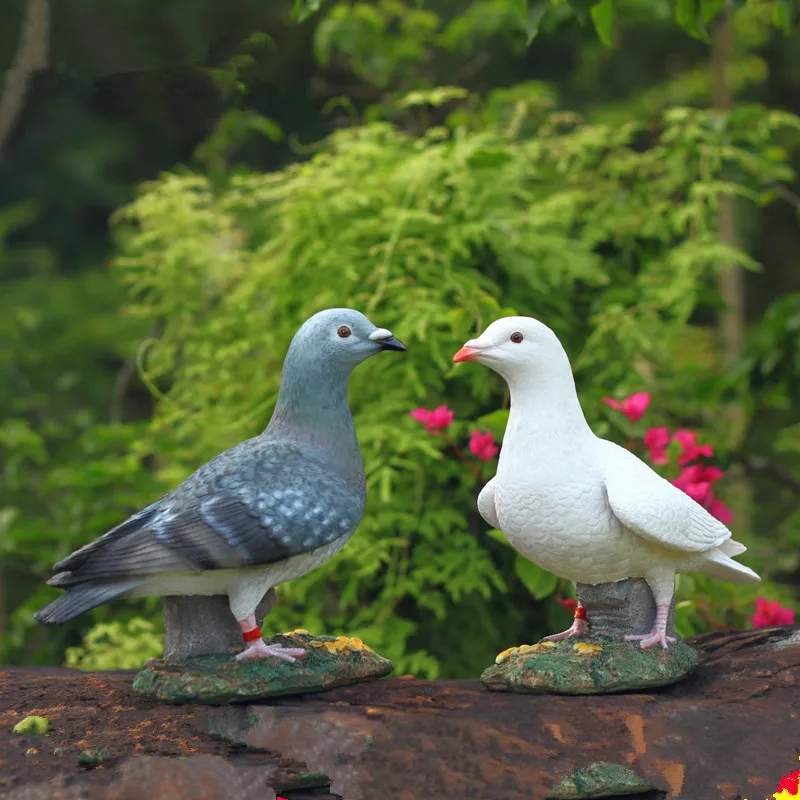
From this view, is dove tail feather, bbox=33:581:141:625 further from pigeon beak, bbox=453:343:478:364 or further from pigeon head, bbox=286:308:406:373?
pigeon beak, bbox=453:343:478:364

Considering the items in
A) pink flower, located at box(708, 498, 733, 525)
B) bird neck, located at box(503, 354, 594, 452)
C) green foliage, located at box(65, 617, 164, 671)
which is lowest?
green foliage, located at box(65, 617, 164, 671)

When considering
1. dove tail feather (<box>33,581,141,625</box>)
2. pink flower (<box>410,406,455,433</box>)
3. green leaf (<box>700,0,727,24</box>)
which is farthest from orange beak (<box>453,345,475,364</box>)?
green leaf (<box>700,0,727,24</box>)

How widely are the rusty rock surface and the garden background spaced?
0.73m

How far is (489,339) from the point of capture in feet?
9.47

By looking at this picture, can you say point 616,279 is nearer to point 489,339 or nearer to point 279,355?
point 279,355

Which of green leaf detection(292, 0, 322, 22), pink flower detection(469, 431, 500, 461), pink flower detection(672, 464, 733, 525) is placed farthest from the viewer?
pink flower detection(672, 464, 733, 525)

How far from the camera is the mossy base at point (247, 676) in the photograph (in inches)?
111

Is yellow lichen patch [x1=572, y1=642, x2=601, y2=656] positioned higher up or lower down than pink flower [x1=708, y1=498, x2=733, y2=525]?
lower down

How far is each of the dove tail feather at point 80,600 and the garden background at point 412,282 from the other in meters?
1.14

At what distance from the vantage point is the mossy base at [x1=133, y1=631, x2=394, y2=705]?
2.81 m

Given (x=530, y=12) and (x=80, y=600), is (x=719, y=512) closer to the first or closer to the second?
(x=530, y=12)

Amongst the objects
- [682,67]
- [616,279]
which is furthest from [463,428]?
[682,67]

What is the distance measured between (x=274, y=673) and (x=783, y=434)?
407 centimetres

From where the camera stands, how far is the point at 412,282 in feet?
13.8
